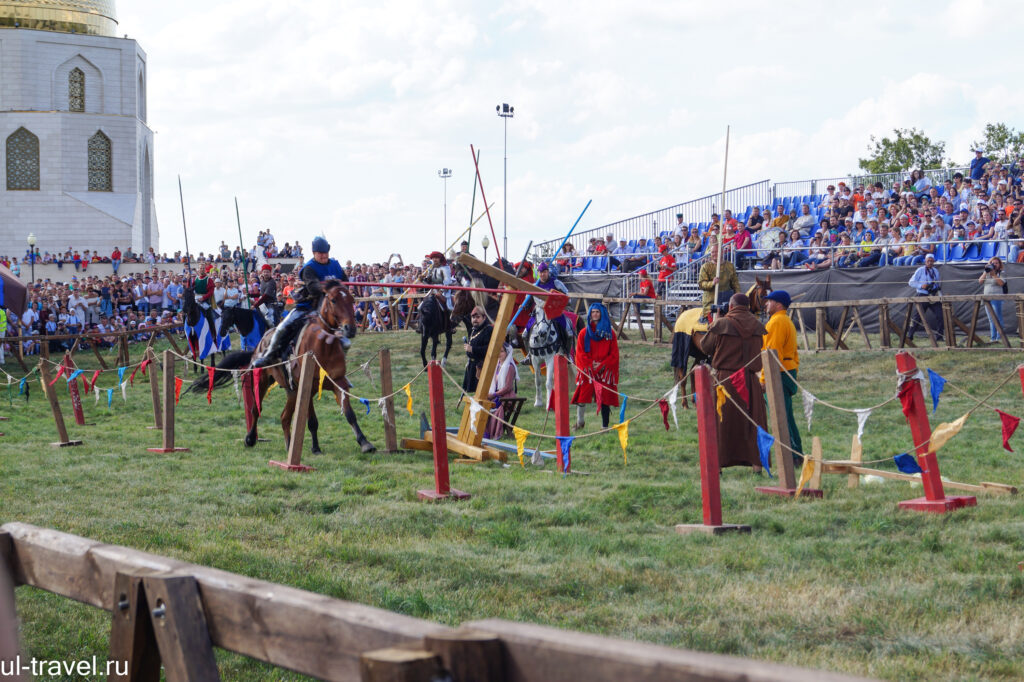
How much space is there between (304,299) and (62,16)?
52451 millimetres

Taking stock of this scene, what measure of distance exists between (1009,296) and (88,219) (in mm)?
49261

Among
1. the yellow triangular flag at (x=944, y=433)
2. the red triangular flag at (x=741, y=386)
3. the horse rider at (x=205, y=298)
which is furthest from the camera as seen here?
the horse rider at (x=205, y=298)

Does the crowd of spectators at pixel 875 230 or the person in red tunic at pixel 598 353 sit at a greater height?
the crowd of spectators at pixel 875 230

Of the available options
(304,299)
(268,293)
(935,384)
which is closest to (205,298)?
(268,293)

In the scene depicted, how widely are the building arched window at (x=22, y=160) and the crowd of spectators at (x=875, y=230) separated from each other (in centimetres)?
3861

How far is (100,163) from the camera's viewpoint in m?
58.7

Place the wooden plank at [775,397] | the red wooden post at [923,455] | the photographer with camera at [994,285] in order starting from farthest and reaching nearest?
the photographer with camera at [994,285], the wooden plank at [775,397], the red wooden post at [923,455]

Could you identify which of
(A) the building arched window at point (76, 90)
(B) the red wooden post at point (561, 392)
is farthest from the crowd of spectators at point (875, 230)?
(A) the building arched window at point (76, 90)

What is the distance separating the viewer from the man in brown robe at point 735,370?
10.6 meters

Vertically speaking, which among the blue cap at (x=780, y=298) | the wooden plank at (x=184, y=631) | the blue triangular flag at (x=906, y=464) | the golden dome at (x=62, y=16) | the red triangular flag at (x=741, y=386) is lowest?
the blue triangular flag at (x=906, y=464)

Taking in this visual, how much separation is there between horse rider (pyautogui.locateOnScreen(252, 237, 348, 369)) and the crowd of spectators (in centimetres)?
969

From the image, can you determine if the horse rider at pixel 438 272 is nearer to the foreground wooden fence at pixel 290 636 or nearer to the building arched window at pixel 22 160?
the foreground wooden fence at pixel 290 636

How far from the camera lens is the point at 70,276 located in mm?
45531

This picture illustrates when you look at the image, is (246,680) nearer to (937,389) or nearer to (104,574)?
(104,574)
